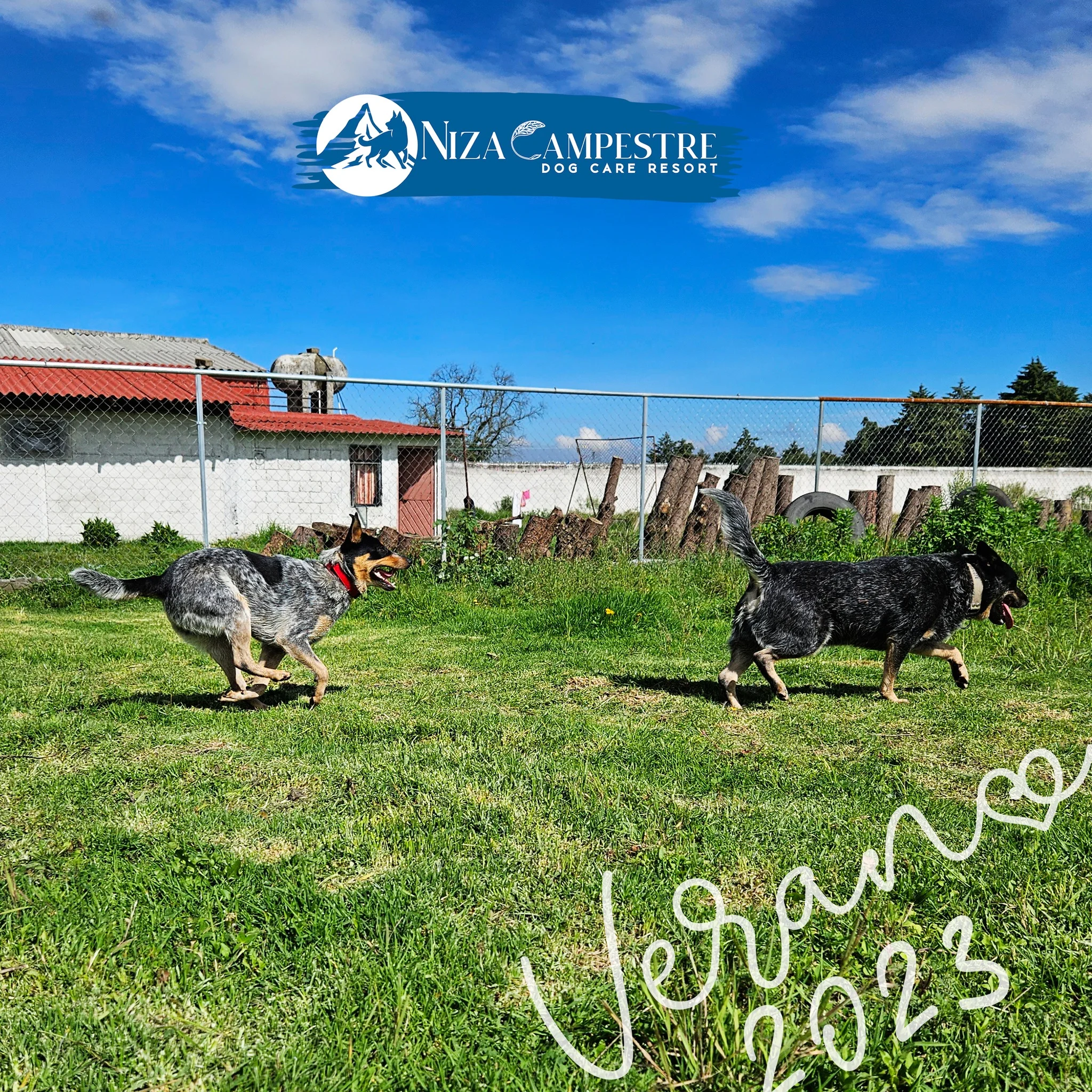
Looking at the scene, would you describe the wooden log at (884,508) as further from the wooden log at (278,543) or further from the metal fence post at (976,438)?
the wooden log at (278,543)

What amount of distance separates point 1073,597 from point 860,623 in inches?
206

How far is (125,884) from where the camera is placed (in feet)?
9.62

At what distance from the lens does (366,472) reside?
21000 mm

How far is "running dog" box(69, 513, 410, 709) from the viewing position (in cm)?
518

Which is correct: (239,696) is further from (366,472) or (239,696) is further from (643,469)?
(366,472)

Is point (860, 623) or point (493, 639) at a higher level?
point (860, 623)

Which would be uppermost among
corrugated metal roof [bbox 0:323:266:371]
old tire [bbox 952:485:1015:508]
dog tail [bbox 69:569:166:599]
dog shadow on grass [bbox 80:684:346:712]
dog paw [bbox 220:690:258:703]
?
corrugated metal roof [bbox 0:323:266:371]

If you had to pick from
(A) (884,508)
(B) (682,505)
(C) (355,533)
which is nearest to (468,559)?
(B) (682,505)

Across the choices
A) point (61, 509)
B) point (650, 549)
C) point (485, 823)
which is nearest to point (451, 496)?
point (61, 509)

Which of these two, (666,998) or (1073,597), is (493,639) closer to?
(666,998)

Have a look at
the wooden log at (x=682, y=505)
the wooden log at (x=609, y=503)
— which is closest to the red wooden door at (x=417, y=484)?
the wooden log at (x=609, y=503)

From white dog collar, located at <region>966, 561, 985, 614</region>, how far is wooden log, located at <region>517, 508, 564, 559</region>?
5.77 metres

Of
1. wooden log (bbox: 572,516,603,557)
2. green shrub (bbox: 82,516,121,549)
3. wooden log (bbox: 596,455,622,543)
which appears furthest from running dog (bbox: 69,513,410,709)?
green shrub (bbox: 82,516,121,549)

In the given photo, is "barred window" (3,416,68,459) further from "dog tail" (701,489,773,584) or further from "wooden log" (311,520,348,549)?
"dog tail" (701,489,773,584)
